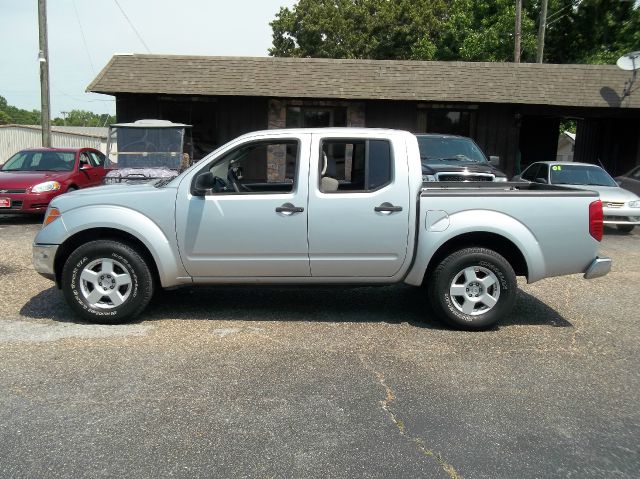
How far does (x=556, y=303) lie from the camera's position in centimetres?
653

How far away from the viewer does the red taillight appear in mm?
5234

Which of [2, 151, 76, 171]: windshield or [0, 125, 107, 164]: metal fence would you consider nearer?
[2, 151, 76, 171]: windshield

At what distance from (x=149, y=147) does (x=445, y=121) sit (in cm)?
869

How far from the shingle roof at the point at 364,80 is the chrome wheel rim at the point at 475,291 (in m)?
10.7

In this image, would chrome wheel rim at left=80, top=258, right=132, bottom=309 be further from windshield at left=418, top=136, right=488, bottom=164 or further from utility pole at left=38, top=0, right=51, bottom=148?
utility pole at left=38, top=0, right=51, bottom=148

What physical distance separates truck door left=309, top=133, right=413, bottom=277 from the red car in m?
7.67

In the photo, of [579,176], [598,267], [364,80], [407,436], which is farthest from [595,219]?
[364,80]

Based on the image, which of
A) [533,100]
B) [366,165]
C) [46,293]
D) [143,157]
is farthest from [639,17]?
[46,293]

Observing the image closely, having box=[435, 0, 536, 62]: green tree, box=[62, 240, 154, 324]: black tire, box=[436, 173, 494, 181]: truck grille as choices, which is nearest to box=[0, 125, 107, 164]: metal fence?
box=[435, 0, 536, 62]: green tree

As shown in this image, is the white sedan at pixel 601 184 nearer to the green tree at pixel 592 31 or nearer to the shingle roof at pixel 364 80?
the shingle roof at pixel 364 80

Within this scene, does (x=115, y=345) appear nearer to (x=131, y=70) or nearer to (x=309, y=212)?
(x=309, y=212)

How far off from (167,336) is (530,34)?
1116 inches

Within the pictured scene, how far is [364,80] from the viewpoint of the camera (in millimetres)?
15781

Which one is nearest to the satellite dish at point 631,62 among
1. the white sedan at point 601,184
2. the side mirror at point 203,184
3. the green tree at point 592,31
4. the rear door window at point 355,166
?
the white sedan at point 601,184
